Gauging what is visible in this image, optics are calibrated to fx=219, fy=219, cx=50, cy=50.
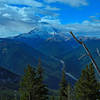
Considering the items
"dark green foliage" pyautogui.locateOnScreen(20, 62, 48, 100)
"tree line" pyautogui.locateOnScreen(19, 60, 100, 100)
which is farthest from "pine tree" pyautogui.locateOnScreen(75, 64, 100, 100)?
"dark green foliage" pyautogui.locateOnScreen(20, 62, 48, 100)

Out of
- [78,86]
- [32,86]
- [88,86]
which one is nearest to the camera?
[32,86]

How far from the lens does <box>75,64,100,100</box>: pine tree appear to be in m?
50.9

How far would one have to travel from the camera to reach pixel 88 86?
51.5 meters

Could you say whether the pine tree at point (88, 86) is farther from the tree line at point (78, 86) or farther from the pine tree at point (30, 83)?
the pine tree at point (30, 83)

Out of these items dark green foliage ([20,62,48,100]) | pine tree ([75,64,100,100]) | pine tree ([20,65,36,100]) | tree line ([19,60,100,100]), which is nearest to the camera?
pine tree ([20,65,36,100])

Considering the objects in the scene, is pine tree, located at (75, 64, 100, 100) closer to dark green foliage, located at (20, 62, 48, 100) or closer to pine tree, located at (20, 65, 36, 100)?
dark green foliage, located at (20, 62, 48, 100)

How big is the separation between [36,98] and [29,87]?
365 centimetres

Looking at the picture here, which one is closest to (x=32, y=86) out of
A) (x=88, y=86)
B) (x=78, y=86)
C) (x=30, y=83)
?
(x=30, y=83)

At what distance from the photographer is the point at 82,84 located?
52094 millimetres

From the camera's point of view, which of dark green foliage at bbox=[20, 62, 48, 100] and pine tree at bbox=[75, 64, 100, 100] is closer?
dark green foliage at bbox=[20, 62, 48, 100]

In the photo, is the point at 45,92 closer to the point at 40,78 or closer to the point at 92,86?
the point at 40,78

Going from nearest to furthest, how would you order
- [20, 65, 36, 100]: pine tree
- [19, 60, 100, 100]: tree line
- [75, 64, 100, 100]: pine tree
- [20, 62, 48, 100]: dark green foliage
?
[20, 65, 36, 100]: pine tree < [20, 62, 48, 100]: dark green foliage < [19, 60, 100, 100]: tree line < [75, 64, 100, 100]: pine tree

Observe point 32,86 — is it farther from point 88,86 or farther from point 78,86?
point 88,86

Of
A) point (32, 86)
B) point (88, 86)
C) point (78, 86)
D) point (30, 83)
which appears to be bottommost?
point (88, 86)
